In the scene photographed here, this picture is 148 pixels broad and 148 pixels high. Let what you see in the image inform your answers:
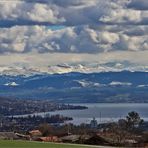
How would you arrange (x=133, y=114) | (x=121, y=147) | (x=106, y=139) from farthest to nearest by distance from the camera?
1. (x=133, y=114)
2. (x=106, y=139)
3. (x=121, y=147)

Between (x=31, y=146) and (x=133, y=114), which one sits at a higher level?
(x=133, y=114)

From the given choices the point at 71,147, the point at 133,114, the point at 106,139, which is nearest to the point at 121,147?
the point at 71,147

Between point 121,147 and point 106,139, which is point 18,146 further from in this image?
point 106,139

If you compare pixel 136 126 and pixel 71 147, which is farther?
pixel 136 126

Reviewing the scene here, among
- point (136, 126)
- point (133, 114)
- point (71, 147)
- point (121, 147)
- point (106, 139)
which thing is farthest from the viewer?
point (136, 126)

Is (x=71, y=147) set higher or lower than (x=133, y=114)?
lower

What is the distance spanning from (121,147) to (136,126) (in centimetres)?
8227

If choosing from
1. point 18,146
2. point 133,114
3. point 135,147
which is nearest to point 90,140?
point 135,147

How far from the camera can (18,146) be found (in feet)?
168

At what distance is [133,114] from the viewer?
124938mm

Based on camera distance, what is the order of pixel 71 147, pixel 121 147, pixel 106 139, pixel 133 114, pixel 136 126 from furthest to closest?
1. pixel 136 126
2. pixel 133 114
3. pixel 106 139
4. pixel 121 147
5. pixel 71 147

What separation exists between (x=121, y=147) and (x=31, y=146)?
25.9 feet

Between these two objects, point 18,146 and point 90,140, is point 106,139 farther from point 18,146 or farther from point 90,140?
point 18,146

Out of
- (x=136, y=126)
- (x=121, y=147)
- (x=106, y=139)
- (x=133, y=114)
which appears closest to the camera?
(x=121, y=147)
